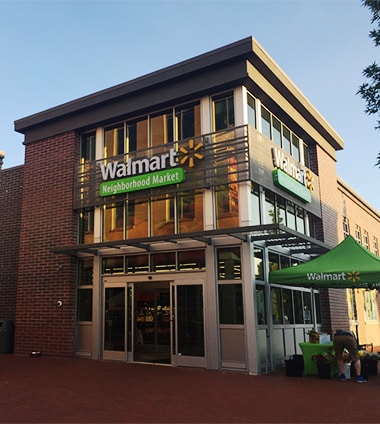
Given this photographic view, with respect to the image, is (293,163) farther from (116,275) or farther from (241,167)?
(116,275)

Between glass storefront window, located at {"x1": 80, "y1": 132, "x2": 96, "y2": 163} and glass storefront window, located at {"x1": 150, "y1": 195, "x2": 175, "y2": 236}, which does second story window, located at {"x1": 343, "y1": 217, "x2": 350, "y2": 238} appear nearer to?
glass storefront window, located at {"x1": 150, "y1": 195, "x2": 175, "y2": 236}

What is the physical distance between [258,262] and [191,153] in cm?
329

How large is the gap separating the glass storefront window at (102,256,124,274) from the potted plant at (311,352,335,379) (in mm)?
5726

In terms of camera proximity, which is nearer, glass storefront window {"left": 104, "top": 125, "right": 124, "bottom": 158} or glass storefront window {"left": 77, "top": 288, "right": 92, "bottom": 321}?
glass storefront window {"left": 77, "top": 288, "right": 92, "bottom": 321}

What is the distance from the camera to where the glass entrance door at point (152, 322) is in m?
12.6

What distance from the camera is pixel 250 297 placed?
1111 cm

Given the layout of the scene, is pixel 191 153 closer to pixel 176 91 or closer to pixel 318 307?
pixel 176 91

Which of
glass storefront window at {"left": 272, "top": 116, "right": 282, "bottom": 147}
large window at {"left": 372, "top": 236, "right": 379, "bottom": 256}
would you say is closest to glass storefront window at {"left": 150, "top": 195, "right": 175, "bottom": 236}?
glass storefront window at {"left": 272, "top": 116, "right": 282, "bottom": 147}

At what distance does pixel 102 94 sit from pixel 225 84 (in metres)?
4.04

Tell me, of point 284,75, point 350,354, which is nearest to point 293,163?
point 284,75

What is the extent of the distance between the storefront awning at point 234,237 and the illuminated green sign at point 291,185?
1474 millimetres

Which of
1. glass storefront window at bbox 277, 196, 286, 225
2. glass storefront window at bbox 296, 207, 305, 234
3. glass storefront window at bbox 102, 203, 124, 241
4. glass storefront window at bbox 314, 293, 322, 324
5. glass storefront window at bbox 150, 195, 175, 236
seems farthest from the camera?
glass storefront window at bbox 314, 293, 322, 324

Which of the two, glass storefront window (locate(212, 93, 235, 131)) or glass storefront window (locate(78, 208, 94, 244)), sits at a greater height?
glass storefront window (locate(212, 93, 235, 131))

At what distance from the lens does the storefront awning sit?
10.6 m
